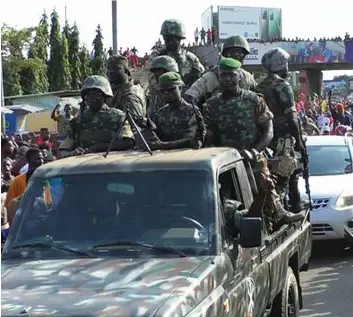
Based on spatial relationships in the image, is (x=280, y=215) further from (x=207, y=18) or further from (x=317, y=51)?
(x=207, y=18)

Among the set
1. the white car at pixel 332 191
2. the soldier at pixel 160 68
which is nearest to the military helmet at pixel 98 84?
the soldier at pixel 160 68

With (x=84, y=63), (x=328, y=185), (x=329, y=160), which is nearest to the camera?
(x=328, y=185)

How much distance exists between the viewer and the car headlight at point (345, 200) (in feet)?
34.4

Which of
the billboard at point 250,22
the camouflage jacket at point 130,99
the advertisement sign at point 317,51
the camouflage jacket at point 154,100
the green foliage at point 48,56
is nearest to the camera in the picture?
the camouflage jacket at point 130,99

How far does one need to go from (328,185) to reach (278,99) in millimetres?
3162

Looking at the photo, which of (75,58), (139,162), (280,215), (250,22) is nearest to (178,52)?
(280,215)

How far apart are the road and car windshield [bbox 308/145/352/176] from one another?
1197 mm

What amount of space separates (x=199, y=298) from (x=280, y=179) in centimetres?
356

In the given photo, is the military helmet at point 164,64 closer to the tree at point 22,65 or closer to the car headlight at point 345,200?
the car headlight at point 345,200

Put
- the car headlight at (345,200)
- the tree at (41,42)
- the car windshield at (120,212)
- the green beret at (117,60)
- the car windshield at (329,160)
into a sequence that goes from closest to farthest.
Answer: the car windshield at (120,212)
the green beret at (117,60)
the car headlight at (345,200)
the car windshield at (329,160)
the tree at (41,42)

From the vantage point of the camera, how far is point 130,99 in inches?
291

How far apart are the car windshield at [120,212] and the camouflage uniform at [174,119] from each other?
142 centimetres

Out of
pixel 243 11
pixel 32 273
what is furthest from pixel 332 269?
pixel 243 11

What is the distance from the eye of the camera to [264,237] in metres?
5.64
